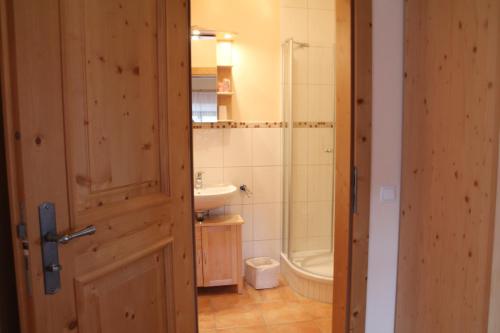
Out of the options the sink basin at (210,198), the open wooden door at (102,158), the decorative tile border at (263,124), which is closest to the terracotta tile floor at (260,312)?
the sink basin at (210,198)

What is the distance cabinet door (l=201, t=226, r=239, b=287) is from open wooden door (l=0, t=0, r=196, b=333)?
4.16 feet

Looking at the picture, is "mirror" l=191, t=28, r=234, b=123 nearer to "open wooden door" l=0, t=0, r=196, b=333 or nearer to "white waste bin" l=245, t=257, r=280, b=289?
"white waste bin" l=245, t=257, r=280, b=289

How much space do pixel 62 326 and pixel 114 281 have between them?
20cm

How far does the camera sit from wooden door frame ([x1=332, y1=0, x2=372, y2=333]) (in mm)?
1449

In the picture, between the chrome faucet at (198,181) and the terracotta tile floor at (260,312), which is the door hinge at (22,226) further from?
the chrome faucet at (198,181)

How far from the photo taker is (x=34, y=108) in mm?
846

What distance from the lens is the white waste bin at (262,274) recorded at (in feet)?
9.41

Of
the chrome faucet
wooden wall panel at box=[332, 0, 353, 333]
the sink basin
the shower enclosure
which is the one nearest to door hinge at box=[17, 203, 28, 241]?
wooden wall panel at box=[332, 0, 353, 333]

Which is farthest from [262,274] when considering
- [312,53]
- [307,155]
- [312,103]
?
[312,53]

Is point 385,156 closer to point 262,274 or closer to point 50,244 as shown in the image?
point 50,244

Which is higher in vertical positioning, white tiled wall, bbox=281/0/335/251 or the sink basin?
white tiled wall, bbox=281/0/335/251

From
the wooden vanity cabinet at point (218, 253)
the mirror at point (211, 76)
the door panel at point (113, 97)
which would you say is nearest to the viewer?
the door panel at point (113, 97)

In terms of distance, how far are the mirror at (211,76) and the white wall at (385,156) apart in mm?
1617

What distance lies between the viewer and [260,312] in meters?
2.50
